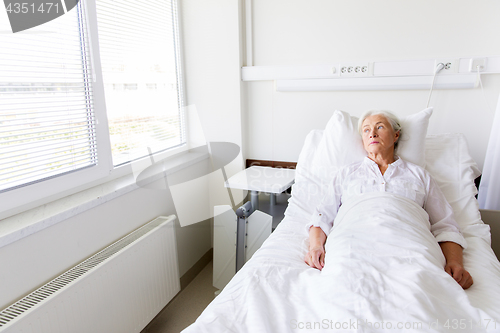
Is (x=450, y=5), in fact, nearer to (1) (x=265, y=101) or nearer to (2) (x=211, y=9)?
(1) (x=265, y=101)

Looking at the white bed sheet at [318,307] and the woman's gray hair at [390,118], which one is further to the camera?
the woman's gray hair at [390,118]

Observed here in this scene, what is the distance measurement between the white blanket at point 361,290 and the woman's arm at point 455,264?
0.06 m

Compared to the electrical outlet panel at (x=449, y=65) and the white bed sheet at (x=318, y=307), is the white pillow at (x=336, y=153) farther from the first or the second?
the white bed sheet at (x=318, y=307)

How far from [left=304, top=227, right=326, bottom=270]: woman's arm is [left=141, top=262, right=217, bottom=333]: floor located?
3.12ft

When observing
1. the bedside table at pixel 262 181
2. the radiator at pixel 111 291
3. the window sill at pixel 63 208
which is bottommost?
the radiator at pixel 111 291

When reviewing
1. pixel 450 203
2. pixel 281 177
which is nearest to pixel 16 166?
pixel 281 177

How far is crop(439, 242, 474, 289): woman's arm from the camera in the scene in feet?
3.90

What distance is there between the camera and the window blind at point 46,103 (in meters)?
1.30

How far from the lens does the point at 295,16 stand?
217 centimetres

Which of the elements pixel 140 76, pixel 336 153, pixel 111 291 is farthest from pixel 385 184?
pixel 140 76

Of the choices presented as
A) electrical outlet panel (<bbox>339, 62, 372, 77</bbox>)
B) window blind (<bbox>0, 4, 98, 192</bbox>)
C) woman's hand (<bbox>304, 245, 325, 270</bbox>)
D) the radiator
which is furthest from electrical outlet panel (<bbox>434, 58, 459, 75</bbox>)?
window blind (<bbox>0, 4, 98, 192</bbox>)

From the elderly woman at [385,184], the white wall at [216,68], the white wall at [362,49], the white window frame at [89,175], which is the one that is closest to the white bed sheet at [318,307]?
the elderly woman at [385,184]

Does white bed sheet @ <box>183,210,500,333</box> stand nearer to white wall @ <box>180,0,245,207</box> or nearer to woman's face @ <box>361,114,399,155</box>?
woman's face @ <box>361,114,399,155</box>

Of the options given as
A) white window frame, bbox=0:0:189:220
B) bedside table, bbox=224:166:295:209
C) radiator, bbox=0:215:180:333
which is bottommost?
radiator, bbox=0:215:180:333
